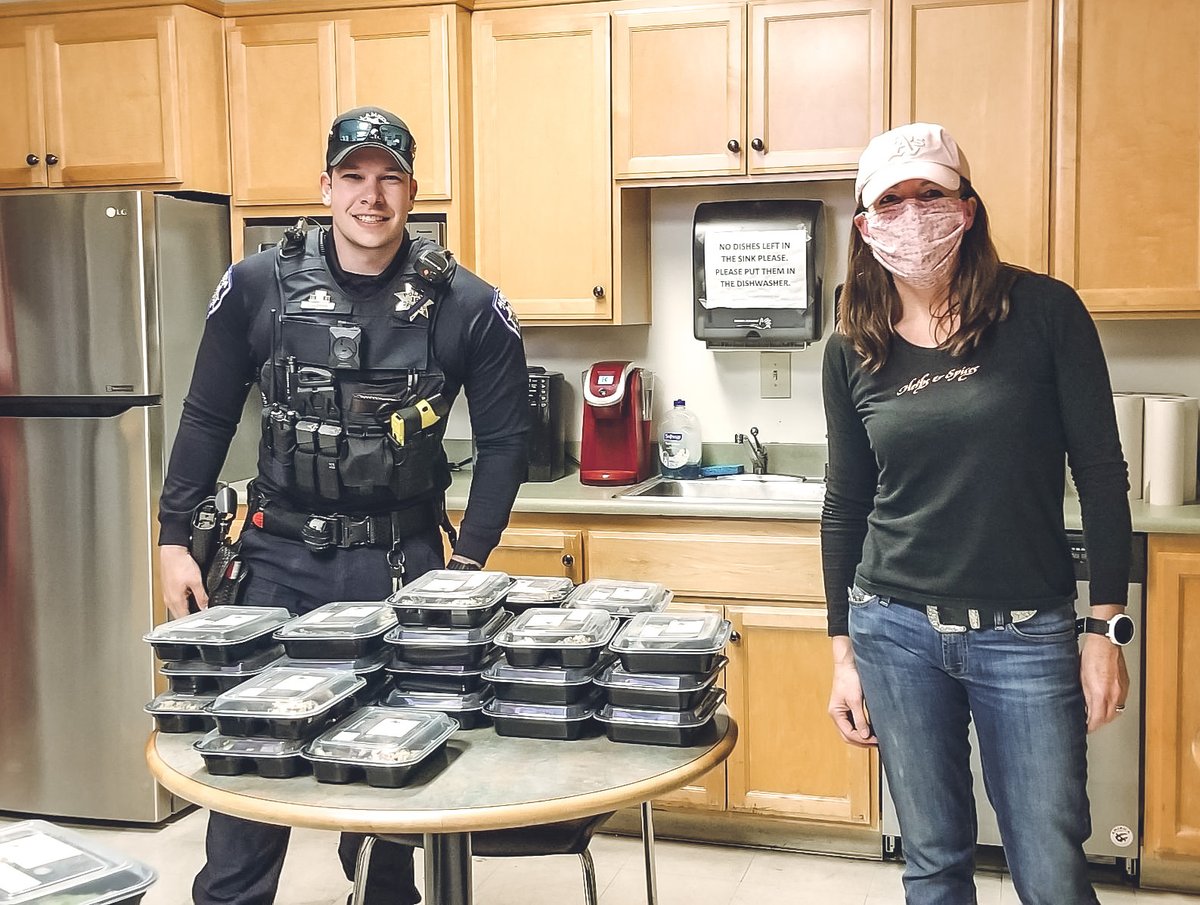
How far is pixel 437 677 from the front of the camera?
1.69 meters

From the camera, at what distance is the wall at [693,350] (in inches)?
144

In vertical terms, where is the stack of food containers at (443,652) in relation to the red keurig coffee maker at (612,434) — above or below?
below

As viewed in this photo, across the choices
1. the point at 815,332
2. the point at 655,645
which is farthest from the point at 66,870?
the point at 815,332

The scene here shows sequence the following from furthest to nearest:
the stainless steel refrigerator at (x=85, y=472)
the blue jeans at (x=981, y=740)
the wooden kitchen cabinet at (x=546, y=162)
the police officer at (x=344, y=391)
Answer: the wooden kitchen cabinet at (x=546, y=162) → the stainless steel refrigerator at (x=85, y=472) → the police officer at (x=344, y=391) → the blue jeans at (x=981, y=740)

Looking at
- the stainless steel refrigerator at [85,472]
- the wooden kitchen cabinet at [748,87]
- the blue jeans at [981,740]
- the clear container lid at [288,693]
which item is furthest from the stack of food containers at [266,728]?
the wooden kitchen cabinet at [748,87]

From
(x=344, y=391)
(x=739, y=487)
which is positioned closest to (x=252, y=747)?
(x=344, y=391)

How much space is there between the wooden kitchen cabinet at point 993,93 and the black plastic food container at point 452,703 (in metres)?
2.10

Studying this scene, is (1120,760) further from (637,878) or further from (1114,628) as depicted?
(1114,628)

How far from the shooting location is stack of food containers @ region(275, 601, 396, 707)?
5.57ft

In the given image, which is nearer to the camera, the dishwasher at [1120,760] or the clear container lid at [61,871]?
the clear container lid at [61,871]

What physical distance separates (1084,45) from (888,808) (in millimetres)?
1903

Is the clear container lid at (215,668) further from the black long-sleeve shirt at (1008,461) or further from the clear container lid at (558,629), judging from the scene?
the black long-sleeve shirt at (1008,461)

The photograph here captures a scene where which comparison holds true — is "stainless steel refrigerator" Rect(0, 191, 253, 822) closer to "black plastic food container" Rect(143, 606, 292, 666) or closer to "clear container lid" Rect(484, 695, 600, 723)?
"black plastic food container" Rect(143, 606, 292, 666)

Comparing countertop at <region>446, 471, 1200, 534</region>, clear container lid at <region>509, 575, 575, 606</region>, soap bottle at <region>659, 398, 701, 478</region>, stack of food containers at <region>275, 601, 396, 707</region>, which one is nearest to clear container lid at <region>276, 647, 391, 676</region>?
stack of food containers at <region>275, 601, 396, 707</region>
